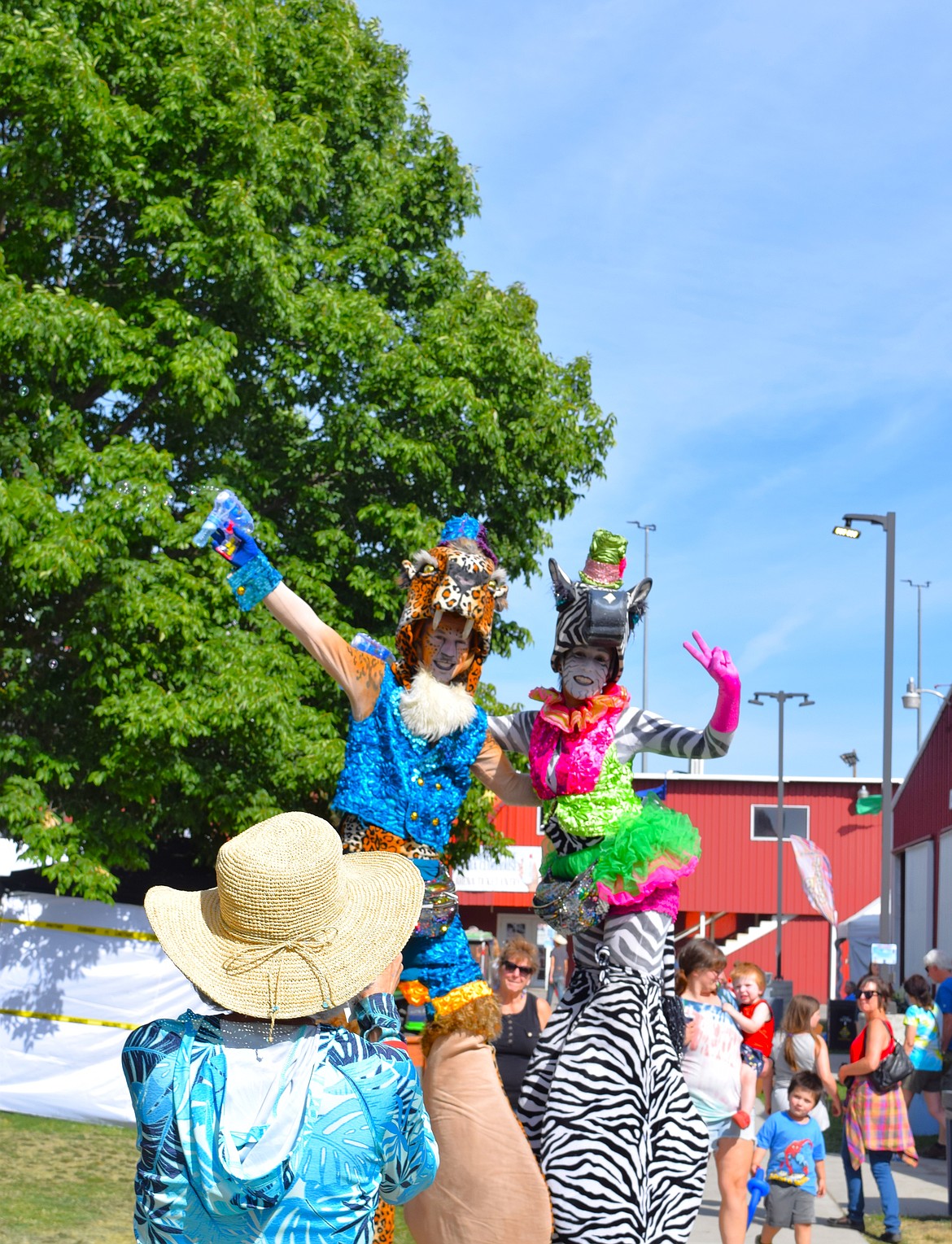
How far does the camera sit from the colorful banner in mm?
17406

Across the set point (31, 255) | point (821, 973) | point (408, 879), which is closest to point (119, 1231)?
point (408, 879)

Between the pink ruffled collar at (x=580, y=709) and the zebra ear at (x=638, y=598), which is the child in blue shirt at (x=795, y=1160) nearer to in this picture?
the pink ruffled collar at (x=580, y=709)

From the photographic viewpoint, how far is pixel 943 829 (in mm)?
20891

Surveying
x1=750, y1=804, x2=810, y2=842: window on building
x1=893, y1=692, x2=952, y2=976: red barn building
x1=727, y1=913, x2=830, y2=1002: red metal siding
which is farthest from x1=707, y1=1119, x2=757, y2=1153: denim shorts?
x1=750, y1=804, x2=810, y2=842: window on building

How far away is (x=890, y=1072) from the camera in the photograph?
830 cm

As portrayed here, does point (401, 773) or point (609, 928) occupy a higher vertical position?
point (401, 773)

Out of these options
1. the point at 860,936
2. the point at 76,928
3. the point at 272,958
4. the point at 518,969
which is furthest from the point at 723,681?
the point at 860,936

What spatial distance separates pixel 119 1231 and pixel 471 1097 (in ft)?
15.1

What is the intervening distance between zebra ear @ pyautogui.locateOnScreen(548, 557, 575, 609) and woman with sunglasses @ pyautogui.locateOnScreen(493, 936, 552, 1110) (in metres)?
2.56

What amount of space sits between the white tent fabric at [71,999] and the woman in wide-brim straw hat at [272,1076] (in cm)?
848

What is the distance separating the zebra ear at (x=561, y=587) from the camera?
4.10 meters

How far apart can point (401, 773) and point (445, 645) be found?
0.42 meters

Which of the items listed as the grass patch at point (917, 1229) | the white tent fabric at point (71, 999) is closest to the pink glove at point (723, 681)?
the grass patch at point (917, 1229)

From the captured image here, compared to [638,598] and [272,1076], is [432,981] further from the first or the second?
[272,1076]
